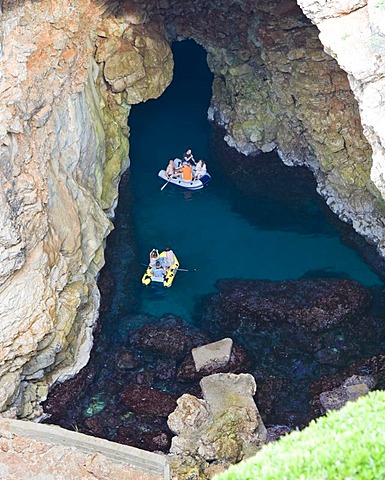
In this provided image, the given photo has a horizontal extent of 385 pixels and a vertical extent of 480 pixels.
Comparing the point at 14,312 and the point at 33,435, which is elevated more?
the point at 14,312

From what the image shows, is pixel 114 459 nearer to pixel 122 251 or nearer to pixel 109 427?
pixel 109 427

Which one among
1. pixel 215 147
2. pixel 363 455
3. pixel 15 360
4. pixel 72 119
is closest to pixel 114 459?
pixel 15 360

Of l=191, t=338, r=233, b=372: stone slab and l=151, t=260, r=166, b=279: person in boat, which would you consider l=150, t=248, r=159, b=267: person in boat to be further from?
l=191, t=338, r=233, b=372: stone slab

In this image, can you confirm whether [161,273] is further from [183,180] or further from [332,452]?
[332,452]

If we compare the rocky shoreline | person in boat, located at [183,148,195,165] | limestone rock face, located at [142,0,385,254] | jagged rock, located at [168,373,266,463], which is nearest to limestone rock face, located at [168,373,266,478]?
jagged rock, located at [168,373,266,463]

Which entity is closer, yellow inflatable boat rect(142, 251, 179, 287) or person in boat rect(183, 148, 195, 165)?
yellow inflatable boat rect(142, 251, 179, 287)

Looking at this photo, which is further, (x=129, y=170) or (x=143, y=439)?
(x=129, y=170)
